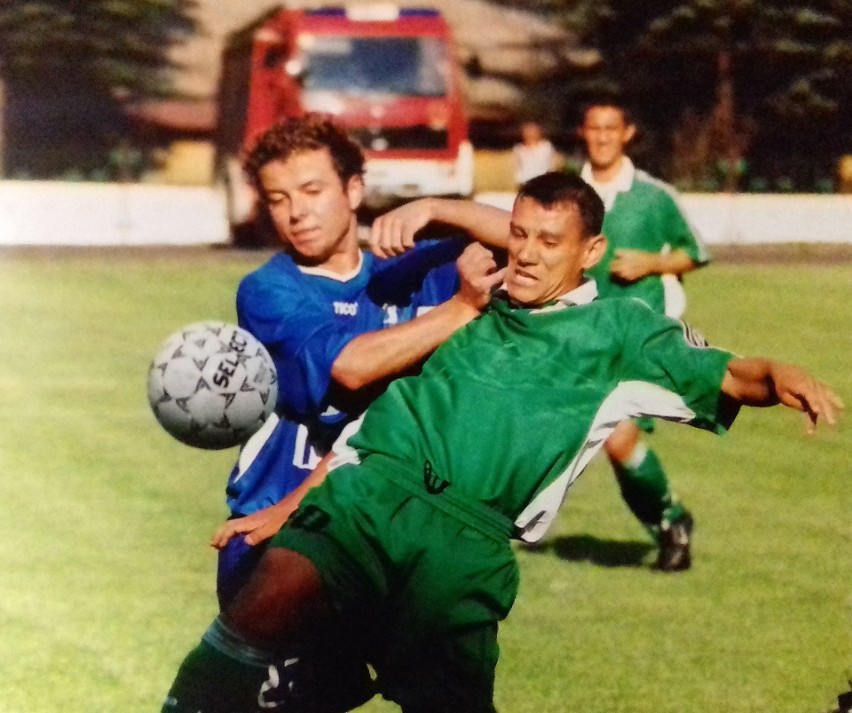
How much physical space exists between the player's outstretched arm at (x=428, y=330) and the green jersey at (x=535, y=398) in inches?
2.3

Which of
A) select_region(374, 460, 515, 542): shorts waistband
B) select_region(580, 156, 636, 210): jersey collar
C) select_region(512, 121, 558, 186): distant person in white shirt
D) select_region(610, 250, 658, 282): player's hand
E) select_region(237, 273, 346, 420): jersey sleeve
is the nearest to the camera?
select_region(374, 460, 515, 542): shorts waistband

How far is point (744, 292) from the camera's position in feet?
55.7

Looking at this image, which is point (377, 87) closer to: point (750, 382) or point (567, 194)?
point (567, 194)

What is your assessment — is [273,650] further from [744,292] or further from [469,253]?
[744,292]

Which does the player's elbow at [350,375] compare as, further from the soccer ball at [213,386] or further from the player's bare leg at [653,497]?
the player's bare leg at [653,497]

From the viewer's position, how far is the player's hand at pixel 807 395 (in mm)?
3133

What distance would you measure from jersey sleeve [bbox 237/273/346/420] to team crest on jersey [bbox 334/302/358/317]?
2.6 inches

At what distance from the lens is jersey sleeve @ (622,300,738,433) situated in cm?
349

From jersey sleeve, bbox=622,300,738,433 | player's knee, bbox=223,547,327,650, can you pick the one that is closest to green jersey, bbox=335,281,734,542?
jersey sleeve, bbox=622,300,738,433

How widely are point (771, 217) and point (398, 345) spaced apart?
49.9ft

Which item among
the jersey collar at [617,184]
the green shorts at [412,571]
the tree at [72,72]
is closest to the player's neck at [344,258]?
the green shorts at [412,571]

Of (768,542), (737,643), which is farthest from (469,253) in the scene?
(768,542)

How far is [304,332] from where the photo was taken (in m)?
3.78

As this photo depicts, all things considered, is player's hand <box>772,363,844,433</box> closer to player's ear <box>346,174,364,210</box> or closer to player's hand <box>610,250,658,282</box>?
player's ear <box>346,174,364,210</box>
